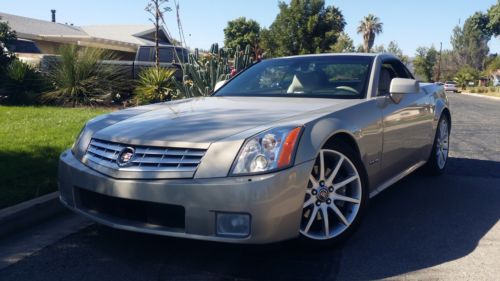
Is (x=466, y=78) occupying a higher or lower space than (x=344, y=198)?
higher

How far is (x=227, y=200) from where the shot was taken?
2.90 metres

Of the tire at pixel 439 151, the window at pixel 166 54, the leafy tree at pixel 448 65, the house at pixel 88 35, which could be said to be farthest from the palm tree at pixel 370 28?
the tire at pixel 439 151

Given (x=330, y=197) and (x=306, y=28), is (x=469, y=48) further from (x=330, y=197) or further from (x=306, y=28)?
(x=330, y=197)

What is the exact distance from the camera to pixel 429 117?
5.44 m

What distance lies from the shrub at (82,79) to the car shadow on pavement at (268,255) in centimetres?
892

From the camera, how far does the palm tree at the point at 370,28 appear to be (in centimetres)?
7155

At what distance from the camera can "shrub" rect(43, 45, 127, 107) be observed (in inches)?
482

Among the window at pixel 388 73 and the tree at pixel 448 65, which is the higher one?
the tree at pixel 448 65

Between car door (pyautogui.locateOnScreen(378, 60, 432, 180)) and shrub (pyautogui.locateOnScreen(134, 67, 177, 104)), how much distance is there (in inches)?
292

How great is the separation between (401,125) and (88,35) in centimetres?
3218

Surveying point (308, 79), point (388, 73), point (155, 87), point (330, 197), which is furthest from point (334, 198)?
point (155, 87)

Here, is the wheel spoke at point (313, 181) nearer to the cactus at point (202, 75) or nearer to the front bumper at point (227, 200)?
the front bumper at point (227, 200)

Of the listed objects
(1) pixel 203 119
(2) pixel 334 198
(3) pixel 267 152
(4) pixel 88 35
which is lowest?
(2) pixel 334 198

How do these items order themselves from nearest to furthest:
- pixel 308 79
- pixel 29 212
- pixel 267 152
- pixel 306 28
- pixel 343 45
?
1. pixel 267 152
2. pixel 29 212
3. pixel 308 79
4. pixel 306 28
5. pixel 343 45
